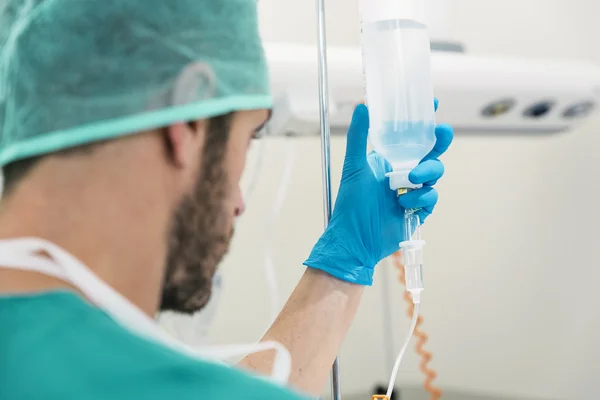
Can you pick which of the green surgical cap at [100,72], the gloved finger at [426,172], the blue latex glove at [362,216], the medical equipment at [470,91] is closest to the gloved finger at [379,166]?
the blue latex glove at [362,216]

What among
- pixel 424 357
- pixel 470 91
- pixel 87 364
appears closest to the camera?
pixel 87 364

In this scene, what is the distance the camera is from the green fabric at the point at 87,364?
0.55 metres

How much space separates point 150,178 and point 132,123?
0.07 meters

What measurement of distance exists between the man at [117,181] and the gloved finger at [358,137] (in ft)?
0.88

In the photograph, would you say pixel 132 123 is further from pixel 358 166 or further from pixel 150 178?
pixel 358 166

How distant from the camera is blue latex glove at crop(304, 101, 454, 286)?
1023 millimetres

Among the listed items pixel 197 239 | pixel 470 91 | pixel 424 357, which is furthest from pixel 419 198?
pixel 424 357

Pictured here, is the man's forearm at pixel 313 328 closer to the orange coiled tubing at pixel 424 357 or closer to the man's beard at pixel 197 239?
the man's beard at pixel 197 239

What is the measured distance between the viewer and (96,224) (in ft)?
2.13

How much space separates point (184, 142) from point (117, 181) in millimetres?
92

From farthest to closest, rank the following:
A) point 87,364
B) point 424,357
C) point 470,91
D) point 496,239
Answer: point 496,239 → point 424,357 → point 470,91 → point 87,364

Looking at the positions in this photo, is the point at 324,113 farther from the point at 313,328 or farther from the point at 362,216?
the point at 313,328

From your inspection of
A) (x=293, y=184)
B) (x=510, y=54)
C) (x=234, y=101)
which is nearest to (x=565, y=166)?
(x=510, y=54)

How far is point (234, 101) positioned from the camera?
28.7 inches
